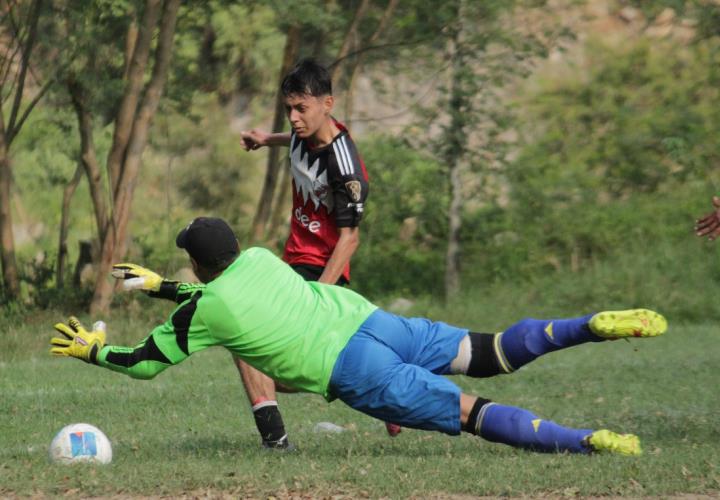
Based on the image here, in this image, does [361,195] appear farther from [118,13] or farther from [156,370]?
[118,13]

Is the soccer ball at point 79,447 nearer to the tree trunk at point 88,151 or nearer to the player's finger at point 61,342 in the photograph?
the player's finger at point 61,342

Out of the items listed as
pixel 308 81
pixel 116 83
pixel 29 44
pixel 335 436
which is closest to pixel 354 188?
pixel 308 81

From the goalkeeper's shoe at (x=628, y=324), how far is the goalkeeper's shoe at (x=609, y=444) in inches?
21.9

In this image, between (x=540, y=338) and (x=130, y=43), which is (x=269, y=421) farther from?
(x=130, y=43)

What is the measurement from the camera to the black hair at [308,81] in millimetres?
7250

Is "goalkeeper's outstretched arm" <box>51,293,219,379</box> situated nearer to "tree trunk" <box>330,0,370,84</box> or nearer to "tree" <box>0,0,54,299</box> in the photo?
"tree" <box>0,0,54,299</box>

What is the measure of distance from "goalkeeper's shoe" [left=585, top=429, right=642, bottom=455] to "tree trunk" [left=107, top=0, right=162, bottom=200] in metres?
10.3

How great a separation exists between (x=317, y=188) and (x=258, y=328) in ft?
4.57

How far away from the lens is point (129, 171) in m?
16.0

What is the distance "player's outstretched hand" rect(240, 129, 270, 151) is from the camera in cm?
813

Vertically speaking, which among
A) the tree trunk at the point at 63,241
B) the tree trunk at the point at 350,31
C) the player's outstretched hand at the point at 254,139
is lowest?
the tree trunk at the point at 63,241

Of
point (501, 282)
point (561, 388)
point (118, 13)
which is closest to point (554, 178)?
point (501, 282)

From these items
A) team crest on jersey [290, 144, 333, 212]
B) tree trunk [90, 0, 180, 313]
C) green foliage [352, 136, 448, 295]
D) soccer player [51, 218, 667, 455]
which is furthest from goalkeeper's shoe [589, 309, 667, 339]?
green foliage [352, 136, 448, 295]

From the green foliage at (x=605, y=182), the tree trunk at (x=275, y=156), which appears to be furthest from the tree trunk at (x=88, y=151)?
the green foliage at (x=605, y=182)
